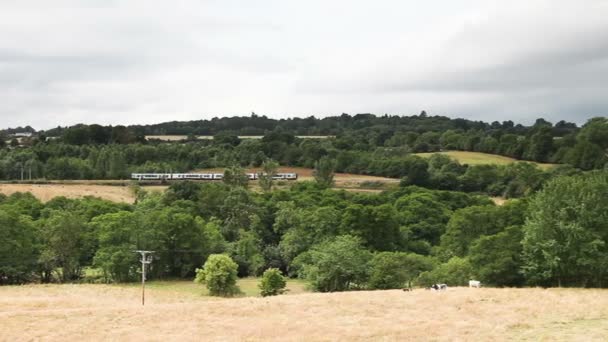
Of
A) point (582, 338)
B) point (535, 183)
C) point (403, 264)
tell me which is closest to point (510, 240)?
point (403, 264)

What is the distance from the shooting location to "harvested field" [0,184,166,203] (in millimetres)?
113919

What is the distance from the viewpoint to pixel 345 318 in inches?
1528

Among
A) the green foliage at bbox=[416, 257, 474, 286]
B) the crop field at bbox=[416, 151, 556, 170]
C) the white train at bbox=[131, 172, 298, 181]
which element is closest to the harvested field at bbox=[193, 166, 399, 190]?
the white train at bbox=[131, 172, 298, 181]

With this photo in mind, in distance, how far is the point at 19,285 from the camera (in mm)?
67188

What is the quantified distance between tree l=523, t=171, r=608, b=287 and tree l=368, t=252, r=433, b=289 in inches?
405

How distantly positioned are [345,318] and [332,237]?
36.6m

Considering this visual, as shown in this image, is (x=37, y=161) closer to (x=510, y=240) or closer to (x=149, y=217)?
(x=149, y=217)

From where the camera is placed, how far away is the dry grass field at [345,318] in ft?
111

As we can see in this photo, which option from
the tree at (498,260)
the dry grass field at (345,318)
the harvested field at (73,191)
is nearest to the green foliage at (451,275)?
the tree at (498,260)

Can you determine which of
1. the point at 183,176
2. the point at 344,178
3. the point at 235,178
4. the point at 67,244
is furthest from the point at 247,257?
the point at 344,178

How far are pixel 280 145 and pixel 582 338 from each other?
15570cm

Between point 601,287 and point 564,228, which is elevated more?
point 564,228

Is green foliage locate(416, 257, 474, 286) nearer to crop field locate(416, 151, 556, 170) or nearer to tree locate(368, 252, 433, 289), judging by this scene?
tree locate(368, 252, 433, 289)

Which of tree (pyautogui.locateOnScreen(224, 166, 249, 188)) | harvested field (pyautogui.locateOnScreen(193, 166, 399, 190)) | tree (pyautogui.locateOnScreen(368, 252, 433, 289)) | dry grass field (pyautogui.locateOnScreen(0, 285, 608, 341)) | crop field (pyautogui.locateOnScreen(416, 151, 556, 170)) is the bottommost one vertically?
tree (pyautogui.locateOnScreen(368, 252, 433, 289))
